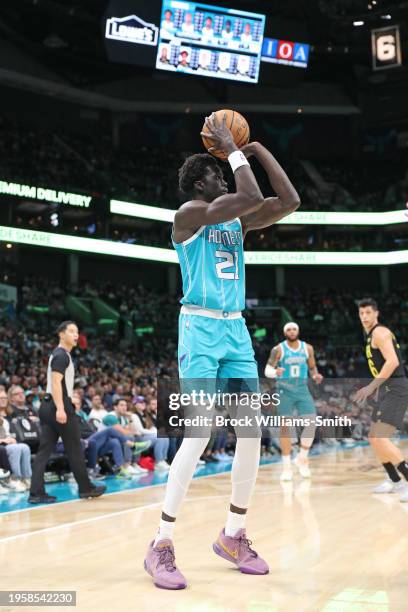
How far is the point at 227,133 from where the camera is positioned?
4027mm

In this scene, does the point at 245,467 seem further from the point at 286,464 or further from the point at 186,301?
the point at 286,464

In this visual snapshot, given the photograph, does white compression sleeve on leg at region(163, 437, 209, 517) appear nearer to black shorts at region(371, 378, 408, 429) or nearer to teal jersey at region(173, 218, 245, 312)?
teal jersey at region(173, 218, 245, 312)

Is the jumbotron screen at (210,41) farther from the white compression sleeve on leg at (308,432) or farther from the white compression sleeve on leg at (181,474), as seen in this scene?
the white compression sleeve on leg at (181,474)

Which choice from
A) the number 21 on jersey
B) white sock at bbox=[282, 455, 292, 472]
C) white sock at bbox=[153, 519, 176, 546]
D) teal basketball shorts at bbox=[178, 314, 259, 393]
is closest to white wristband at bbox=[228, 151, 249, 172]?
the number 21 on jersey

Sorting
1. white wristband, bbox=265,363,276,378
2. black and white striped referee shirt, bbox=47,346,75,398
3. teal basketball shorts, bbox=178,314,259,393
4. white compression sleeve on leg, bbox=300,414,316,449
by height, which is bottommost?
white compression sleeve on leg, bbox=300,414,316,449

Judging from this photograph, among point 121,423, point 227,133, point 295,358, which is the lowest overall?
point 121,423

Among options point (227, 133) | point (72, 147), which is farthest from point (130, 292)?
point (227, 133)

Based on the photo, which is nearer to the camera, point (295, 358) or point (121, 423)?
point (295, 358)

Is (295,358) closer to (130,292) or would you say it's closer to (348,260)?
(130,292)

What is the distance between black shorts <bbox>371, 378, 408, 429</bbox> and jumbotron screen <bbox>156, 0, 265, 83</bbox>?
833 inches

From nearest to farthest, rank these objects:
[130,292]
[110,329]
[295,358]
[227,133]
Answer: [227,133]
[295,358]
[110,329]
[130,292]

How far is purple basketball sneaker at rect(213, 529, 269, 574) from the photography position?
12.8 feet

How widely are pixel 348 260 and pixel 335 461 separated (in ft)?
82.1

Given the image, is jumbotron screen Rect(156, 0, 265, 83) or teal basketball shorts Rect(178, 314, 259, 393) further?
jumbotron screen Rect(156, 0, 265, 83)
